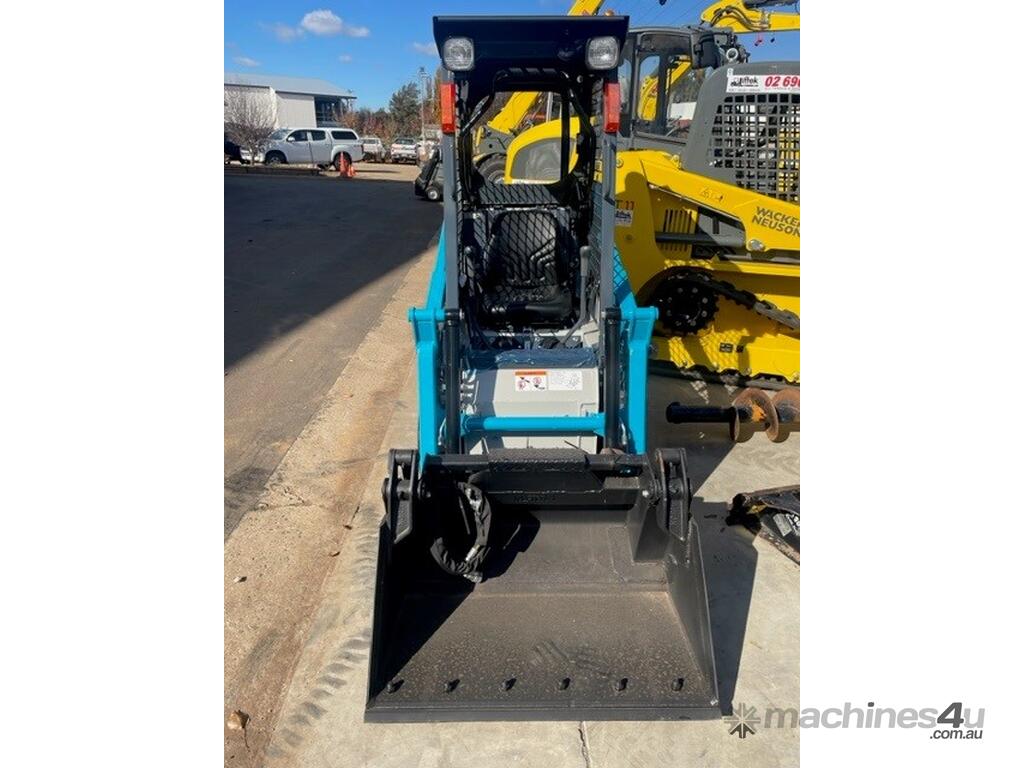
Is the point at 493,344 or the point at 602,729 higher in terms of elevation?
the point at 493,344

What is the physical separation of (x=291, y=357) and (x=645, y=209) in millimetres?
3402

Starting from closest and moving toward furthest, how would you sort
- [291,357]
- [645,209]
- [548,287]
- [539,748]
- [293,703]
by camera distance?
[539,748]
[293,703]
[548,287]
[645,209]
[291,357]

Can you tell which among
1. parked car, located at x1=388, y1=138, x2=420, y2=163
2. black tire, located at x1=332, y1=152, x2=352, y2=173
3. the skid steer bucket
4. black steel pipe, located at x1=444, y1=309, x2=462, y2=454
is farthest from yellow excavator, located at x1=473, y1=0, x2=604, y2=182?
parked car, located at x1=388, y1=138, x2=420, y2=163

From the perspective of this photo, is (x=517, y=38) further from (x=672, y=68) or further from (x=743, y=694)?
(x=672, y=68)

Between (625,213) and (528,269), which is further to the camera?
(625,213)

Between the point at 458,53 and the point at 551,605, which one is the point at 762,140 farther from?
the point at 551,605

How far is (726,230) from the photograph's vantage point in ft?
18.3

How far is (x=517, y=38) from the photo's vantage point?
125 inches

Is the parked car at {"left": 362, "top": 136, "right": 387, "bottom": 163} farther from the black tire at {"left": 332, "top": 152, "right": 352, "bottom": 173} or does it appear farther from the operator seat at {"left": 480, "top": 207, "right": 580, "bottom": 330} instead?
the operator seat at {"left": 480, "top": 207, "right": 580, "bottom": 330}

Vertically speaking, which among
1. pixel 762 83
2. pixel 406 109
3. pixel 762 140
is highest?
pixel 406 109

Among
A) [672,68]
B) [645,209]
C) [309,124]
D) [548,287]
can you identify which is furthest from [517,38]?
[309,124]

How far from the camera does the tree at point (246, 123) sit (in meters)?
30.5

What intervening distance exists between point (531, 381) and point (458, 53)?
155 centimetres

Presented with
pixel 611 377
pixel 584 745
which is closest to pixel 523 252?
pixel 611 377
